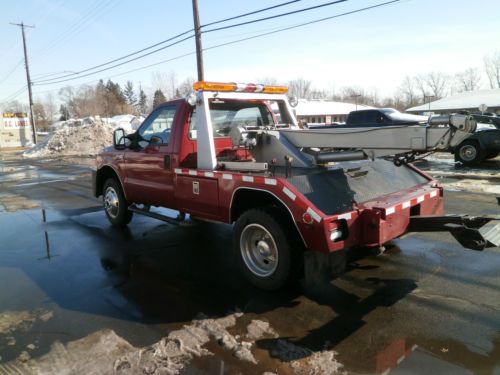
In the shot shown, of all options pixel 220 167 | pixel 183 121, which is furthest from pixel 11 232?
pixel 220 167

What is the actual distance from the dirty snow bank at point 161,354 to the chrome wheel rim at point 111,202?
3.89 metres

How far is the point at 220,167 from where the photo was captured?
487 cm

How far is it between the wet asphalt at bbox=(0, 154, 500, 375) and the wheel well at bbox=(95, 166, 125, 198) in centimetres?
116

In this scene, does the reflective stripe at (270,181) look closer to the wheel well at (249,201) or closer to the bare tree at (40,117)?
the wheel well at (249,201)

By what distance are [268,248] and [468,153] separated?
1128cm

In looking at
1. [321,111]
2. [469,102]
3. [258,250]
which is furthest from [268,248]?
[321,111]

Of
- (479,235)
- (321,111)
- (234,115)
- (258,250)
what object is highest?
(321,111)

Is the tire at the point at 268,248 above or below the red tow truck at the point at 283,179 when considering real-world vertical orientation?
below

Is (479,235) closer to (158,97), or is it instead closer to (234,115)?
(234,115)

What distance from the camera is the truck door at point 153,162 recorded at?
18.6 ft

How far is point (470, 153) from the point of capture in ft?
43.0

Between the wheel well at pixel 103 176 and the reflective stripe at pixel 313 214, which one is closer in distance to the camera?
the reflective stripe at pixel 313 214

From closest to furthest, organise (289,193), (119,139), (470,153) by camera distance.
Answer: (289,193), (119,139), (470,153)

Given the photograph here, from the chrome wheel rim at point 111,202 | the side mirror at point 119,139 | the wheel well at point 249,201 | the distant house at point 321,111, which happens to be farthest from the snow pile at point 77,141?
the distant house at point 321,111
